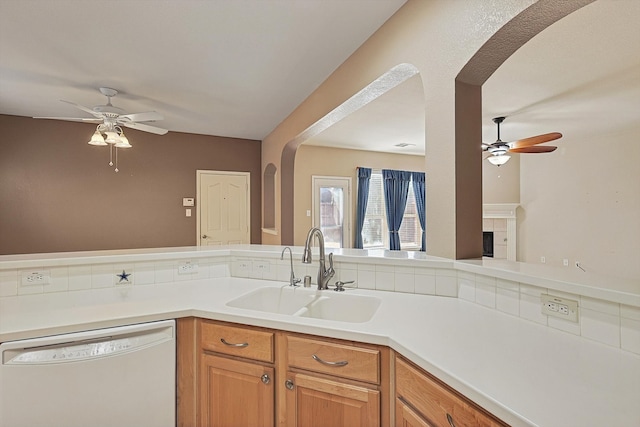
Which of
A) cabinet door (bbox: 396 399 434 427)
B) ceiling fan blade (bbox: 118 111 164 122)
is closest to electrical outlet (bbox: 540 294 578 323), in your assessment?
cabinet door (bbox: 396 399 434 427)

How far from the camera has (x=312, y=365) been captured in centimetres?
124

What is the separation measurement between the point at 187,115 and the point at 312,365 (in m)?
4.07

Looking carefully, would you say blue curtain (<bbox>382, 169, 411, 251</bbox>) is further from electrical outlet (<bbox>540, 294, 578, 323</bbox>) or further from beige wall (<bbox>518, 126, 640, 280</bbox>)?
electrical outlet (<bbox>540, 294, 578, 323</bbox>)

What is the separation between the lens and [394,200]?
21.6 ft

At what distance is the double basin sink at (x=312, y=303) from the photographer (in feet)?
5.35

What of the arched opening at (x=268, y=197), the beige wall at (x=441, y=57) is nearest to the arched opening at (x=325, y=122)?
the beige wall at (x=441, y=57)

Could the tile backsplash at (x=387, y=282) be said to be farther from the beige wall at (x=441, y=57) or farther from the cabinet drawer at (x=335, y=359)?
the cabinet drawer at (x=335, y=359)

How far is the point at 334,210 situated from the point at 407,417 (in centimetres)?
515

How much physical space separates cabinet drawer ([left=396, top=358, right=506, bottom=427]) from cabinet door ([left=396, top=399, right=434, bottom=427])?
0.6 inches

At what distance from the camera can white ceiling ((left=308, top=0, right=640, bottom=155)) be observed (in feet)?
7.08

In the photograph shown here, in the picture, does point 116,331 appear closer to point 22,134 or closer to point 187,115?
point 187,115

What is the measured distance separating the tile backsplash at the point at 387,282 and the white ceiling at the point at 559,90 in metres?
1.92

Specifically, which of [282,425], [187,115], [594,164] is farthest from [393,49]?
[594,164]

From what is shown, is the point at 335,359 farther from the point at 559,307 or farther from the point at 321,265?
the point at 559,307
